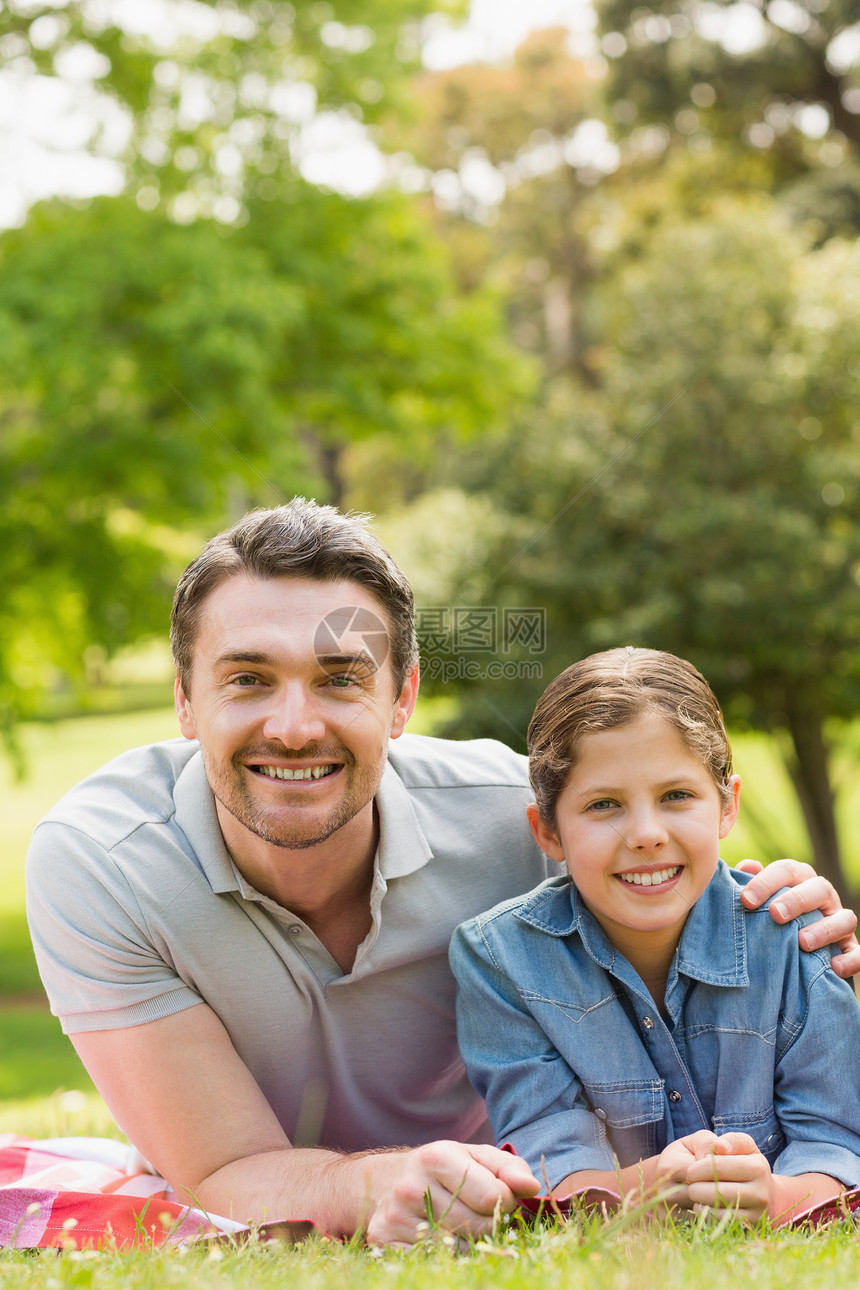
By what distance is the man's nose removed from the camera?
8.27 feet

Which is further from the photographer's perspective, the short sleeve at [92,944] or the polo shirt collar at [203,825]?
the polo shirt collar at [203,825]

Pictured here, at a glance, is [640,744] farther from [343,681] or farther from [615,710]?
[343,681]

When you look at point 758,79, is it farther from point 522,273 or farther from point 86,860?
point 86,860

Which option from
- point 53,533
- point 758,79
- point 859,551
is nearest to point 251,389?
point 53,533

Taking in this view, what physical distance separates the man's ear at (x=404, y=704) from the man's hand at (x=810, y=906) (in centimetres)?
90

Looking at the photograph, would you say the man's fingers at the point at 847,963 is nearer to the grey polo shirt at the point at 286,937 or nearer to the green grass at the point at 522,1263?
the green grass at the point at 522,1263

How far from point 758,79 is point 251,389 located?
9872 mm

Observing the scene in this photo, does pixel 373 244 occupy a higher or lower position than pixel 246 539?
higher

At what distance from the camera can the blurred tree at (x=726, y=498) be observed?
1022 centimetres

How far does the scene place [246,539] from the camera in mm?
2723
